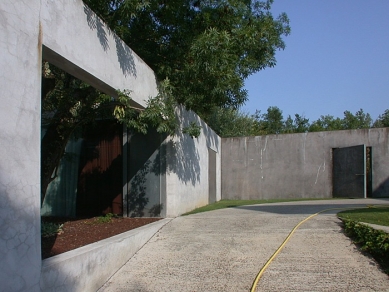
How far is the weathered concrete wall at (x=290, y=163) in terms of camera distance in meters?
15.7

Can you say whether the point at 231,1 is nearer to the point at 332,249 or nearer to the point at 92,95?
the point at 92,95

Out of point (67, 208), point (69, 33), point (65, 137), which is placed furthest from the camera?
point (67, 208)

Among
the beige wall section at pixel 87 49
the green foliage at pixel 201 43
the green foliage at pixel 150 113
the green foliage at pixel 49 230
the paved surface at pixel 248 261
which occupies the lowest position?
the paved surface at pixel 248 261

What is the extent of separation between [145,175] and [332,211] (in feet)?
15.2

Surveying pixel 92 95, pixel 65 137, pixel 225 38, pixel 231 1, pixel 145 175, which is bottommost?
pixel 145 175

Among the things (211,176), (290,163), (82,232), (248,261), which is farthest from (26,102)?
(290,163)

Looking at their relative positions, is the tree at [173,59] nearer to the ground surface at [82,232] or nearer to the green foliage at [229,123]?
the ground surface at [82,232]

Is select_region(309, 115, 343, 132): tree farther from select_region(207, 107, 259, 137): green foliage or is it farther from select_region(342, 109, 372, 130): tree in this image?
select_region(207, 107, 259, 137): green foliage

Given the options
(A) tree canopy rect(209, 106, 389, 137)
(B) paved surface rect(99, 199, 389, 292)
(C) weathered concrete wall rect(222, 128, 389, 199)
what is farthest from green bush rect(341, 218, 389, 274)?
(A) tree canopy rect(209, 106, 389, 137)

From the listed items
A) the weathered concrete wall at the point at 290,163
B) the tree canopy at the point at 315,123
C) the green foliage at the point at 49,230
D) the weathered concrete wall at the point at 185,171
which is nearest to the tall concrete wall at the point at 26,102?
the green foliage at the point at 49,230

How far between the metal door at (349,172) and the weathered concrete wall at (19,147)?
1335 centimetres

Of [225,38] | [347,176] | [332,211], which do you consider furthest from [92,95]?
[347,176]

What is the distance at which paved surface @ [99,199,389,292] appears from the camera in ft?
18.9

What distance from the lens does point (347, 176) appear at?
15.8m
